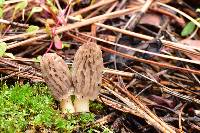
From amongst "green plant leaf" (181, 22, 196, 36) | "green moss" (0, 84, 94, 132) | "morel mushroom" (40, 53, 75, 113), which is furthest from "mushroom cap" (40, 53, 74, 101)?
"green plant leaf" (181, 22, 196, 36)

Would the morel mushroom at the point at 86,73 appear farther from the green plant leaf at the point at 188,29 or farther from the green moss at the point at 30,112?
the green plant leaf at the point at 188,29

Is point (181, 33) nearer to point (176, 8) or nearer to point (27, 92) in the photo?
point (176, 8)

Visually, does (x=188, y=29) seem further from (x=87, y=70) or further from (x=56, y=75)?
(x=56, y=75)

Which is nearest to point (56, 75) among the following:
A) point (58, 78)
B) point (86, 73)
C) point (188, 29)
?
point (58, 78)

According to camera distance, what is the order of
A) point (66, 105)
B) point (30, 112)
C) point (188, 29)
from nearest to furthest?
point (30, 112), point (66, 105), point (188, 29)

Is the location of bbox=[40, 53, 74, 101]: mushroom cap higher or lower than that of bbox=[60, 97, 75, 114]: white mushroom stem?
higher

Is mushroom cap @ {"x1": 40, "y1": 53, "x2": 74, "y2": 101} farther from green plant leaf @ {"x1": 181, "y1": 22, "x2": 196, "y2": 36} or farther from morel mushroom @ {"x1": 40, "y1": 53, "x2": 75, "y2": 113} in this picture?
green plant leaf @ {"x1": 181, "y1": 22, "x2": 196, "y2": 36}
